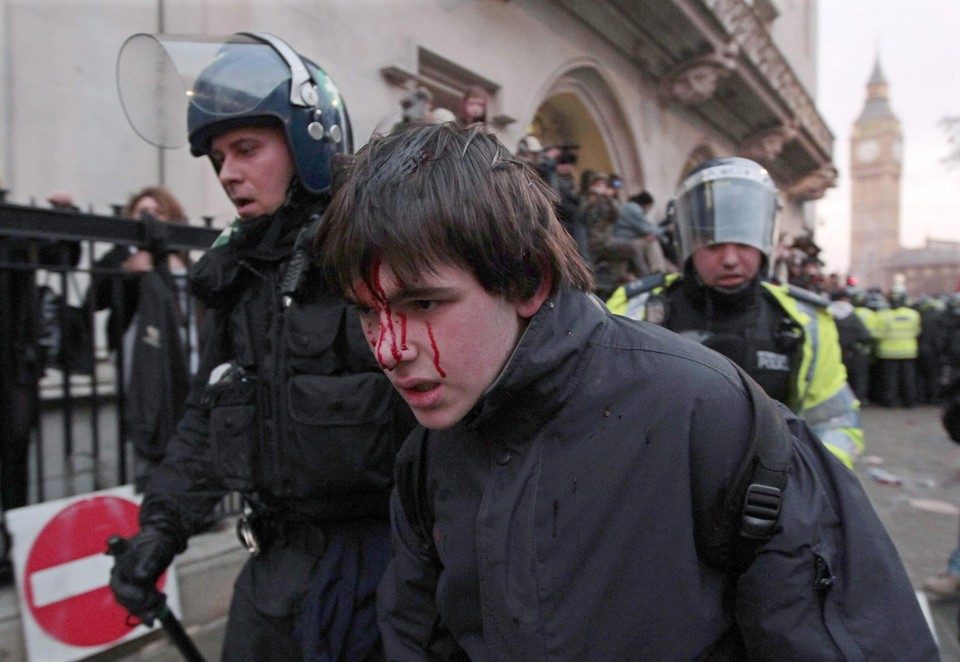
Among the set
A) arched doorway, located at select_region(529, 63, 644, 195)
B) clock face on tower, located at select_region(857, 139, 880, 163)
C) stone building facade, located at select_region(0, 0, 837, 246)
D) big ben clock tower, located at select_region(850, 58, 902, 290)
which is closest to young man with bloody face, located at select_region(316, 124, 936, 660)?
stone building facade, located at select_region(0, 0, 837, 246)

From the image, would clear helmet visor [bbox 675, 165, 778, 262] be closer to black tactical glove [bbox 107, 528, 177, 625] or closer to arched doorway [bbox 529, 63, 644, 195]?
black tactical glove [bbox 107, 528, 177, 625]

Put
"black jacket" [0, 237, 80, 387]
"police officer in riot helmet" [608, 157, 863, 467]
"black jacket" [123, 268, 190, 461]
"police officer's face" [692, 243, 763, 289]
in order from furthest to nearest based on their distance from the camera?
"black jacket" [123, 268, 190, 461]
"black jacket" [0, 237, 80, 387]
"police officer's face" [692, 243, 763, 289]
"police officer in riot helmet" [608, 157, 863, 467]

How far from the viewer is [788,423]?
1.10 metres

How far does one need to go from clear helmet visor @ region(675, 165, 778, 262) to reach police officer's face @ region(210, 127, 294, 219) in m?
1.41

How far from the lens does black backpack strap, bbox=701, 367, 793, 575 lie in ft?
3.12

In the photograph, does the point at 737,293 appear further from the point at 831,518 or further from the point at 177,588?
the point at 177,588

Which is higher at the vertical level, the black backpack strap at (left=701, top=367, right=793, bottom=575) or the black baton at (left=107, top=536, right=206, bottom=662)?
the black backpack strap at (left=701, top=367, right=793, bottom=575)

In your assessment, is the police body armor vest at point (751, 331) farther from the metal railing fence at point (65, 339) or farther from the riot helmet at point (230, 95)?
the metal railing fence at point (65, 339)

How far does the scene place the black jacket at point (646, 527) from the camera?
36.9 inches

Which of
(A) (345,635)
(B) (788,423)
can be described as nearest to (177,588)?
(A) (345,635)

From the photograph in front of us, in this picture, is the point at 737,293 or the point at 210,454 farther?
the point at 737,293

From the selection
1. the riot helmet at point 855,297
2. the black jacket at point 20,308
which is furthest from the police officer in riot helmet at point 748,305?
the riot helmet at point 855,297

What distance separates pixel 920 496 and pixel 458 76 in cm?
590

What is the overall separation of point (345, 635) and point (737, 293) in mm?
1619
